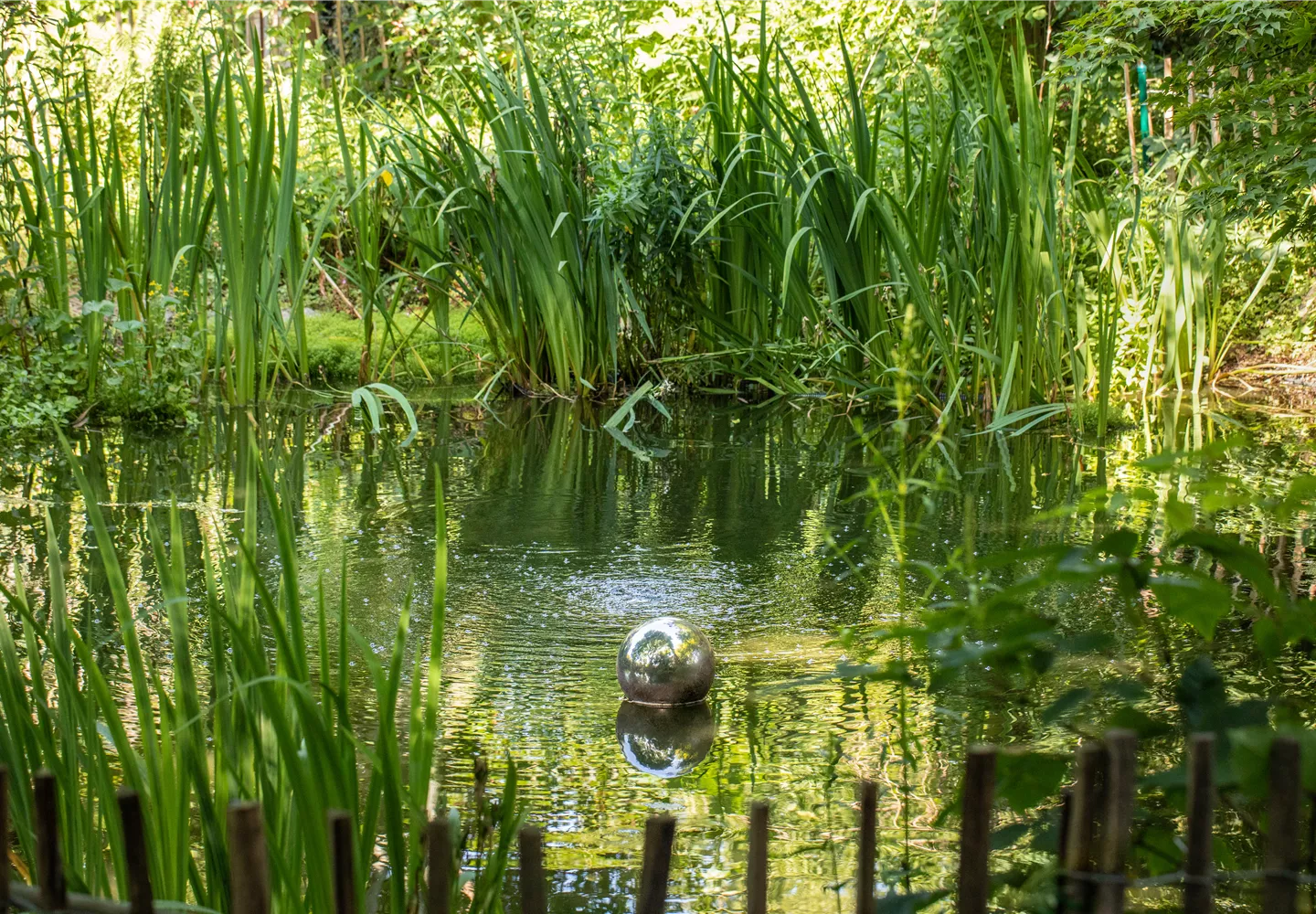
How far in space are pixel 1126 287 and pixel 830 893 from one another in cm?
556

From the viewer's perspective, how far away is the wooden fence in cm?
86

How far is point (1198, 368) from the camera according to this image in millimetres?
6102

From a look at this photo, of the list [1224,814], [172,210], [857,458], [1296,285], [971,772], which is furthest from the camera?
[1296,285]

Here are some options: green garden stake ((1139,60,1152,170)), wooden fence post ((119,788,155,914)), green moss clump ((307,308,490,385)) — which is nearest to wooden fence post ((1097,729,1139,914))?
A: wooden fence post ((119,788,155,914))

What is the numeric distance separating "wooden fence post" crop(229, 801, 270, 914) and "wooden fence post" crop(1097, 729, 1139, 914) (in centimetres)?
53

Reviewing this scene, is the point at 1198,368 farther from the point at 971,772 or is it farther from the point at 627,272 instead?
the point at 971,772

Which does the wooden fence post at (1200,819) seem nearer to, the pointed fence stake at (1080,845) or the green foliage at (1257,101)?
the pointed fence stake at (1080,845)

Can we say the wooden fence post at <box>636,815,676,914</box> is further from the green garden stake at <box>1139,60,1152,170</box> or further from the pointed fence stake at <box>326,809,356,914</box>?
the green garden stake at <box>1139,60,1152,170</box>

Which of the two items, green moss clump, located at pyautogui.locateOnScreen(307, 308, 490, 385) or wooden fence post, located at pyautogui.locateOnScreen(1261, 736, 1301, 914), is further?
green moss clump, located at pyautogui.locateOnScreen(307, 308, 490, 385)

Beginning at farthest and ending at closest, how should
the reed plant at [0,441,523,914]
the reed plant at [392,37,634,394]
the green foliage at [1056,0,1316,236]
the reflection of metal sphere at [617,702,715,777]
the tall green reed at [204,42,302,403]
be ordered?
the reed plant at [392,37,634,394] < the tall green reed at [204,42,302,403] < the green foliage at [1056,0,1316,236] < the reflection of metal sphere at [617,702,715,777] < the reed plant at [0,441,523,914]

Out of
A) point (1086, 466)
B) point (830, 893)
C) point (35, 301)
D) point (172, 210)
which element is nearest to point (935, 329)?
point (1086, 466)

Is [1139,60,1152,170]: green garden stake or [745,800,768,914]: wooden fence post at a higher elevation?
[1139,60,1152,170]: green garden stake

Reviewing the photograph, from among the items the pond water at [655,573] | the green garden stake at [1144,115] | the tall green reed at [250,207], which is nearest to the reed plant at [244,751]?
the pond water at [655,573]

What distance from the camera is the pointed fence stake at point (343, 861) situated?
2.89ft
